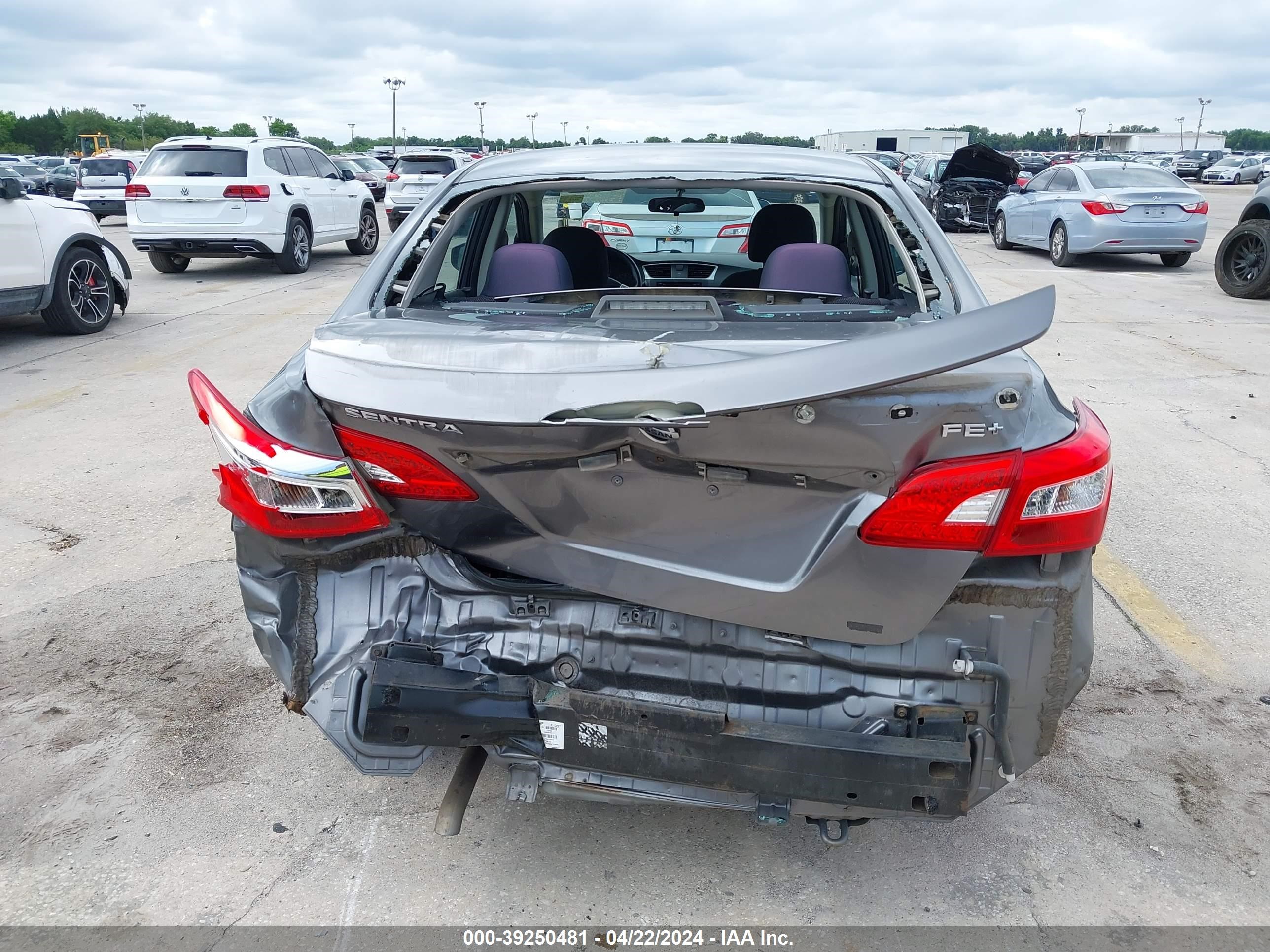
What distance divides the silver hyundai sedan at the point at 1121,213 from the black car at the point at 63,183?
2427cm

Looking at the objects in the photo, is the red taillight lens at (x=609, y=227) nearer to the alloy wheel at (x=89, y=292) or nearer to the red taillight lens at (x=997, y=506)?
the red taillight lens at (x=997, y=506)

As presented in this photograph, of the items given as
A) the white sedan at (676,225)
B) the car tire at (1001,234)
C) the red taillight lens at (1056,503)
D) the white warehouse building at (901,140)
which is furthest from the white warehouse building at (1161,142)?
the red taillight lens at (1056,503)

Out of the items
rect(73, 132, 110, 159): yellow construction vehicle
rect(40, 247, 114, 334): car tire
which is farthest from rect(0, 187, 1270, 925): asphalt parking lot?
rect(73, 132, 110, 159): yellow construction vehicle

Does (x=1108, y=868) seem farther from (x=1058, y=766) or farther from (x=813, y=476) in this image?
(x=813, y=476)

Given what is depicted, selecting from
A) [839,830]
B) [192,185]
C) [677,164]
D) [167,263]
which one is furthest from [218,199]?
[839,830]

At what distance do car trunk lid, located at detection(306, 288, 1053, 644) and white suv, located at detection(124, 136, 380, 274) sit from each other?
1214 centimetres

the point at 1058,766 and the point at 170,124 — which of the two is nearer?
the point at 1058,766

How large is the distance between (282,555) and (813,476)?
1.22 m

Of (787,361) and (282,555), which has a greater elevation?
(787,361)

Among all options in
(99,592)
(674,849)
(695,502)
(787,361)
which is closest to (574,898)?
(674,849)

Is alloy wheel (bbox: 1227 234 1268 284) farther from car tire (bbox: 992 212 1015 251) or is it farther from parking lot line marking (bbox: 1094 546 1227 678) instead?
parking lot line marking (bbox: 1094 546 1227 678)

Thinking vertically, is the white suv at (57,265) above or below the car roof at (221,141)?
below

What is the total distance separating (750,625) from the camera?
2.02 metres

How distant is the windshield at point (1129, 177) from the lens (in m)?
13.8
